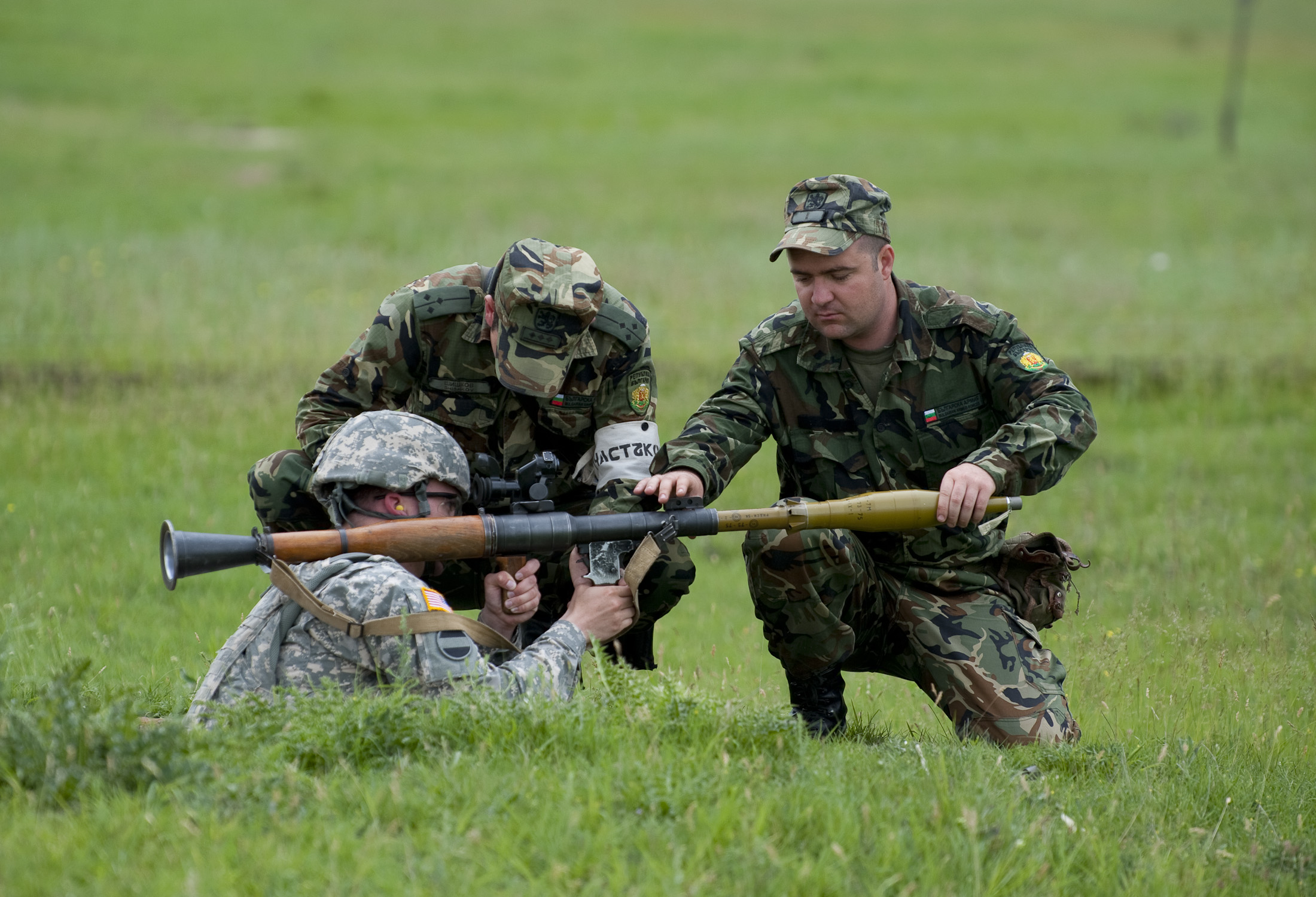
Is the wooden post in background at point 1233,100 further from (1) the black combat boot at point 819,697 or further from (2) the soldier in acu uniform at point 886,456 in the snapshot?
(1) the black combat boot at point 819,697

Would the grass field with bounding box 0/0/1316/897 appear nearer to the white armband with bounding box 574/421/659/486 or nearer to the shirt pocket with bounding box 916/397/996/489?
the white armband with bounding box 574/421/659/486

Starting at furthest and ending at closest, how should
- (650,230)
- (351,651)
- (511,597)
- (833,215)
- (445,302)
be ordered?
(650,230), (445,302), (833,215), (511,597), (351,651)

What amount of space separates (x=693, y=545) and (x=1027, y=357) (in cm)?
392

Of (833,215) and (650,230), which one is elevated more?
(833,215)

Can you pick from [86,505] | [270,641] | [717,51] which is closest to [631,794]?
[270,641]

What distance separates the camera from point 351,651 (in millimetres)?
4176

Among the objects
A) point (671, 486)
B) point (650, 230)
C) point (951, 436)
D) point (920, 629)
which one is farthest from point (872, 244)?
point (650, 230)

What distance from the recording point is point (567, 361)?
17.8 feet

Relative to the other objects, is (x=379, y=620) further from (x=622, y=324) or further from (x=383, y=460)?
(x=622, y=324)

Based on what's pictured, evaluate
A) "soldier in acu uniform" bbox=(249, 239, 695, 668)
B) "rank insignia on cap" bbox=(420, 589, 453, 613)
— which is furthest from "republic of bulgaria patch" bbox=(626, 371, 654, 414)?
"rank insignia on cap" bbox=(420, 589, 453, 613)

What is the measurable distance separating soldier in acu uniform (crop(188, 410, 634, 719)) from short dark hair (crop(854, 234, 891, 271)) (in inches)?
75.8

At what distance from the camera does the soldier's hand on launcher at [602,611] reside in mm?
4828

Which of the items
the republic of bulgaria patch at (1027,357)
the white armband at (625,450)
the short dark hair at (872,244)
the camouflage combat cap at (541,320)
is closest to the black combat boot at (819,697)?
the white armband at (625,450)

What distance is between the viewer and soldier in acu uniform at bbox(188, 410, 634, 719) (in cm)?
411
